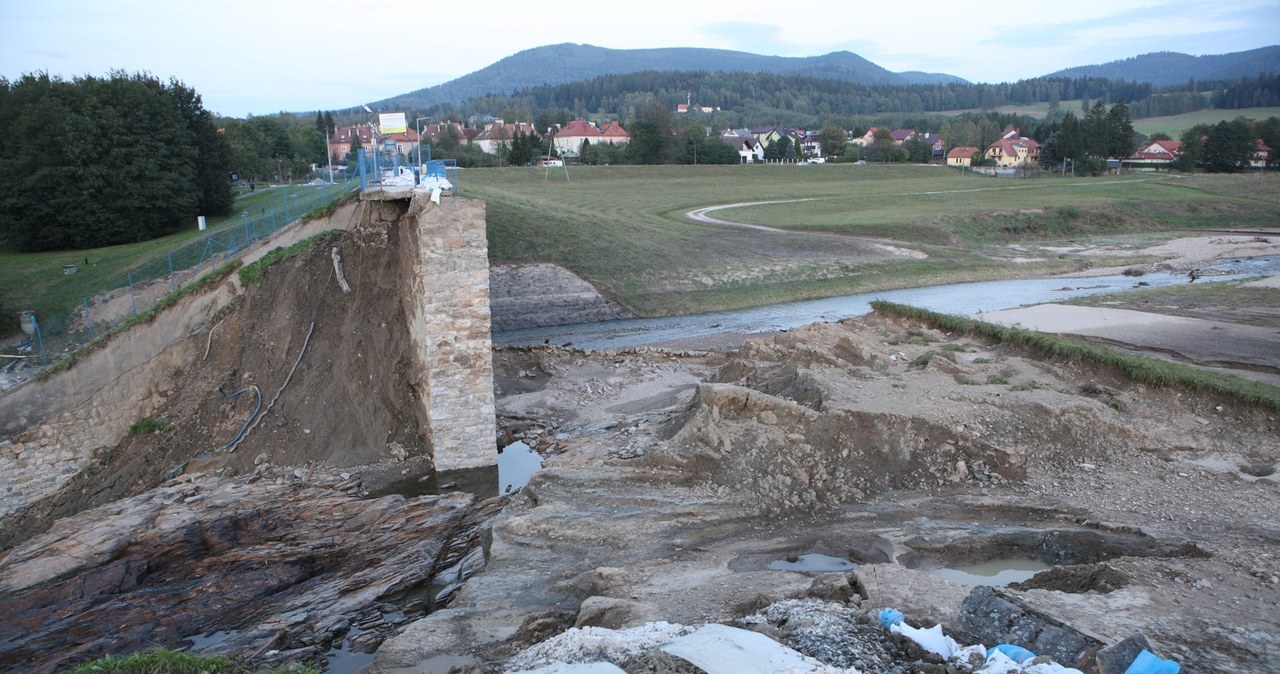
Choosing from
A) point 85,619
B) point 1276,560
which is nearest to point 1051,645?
point 1276,560

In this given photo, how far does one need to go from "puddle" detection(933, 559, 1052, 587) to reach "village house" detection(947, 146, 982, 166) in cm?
9635

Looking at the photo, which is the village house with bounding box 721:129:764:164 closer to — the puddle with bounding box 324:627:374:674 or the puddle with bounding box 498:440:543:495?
the puddle with bounding box 498:440:543:495

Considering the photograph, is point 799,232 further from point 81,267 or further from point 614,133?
point 614,133

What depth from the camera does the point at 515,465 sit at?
17719 mm

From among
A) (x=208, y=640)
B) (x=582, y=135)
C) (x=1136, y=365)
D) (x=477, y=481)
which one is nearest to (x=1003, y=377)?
(x=1136, y=365)

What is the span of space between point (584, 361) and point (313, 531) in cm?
1228

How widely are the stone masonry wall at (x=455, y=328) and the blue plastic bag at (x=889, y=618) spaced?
10.4 m

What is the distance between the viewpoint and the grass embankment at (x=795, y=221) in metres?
38.3

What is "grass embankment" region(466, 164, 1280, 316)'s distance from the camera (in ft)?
126

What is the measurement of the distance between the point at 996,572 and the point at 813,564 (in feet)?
8.30

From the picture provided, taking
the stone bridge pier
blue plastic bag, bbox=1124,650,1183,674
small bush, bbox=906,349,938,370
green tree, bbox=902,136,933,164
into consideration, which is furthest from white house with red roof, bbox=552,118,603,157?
blue plastic bag, bbox=1124,650,1183,674

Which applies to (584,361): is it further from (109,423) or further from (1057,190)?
(1057,190)

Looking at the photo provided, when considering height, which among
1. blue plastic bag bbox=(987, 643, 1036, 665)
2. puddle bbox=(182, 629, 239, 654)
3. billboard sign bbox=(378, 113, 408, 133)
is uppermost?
billboard sign bbox=(378, 113, 408, 133)

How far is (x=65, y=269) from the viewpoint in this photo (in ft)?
101
